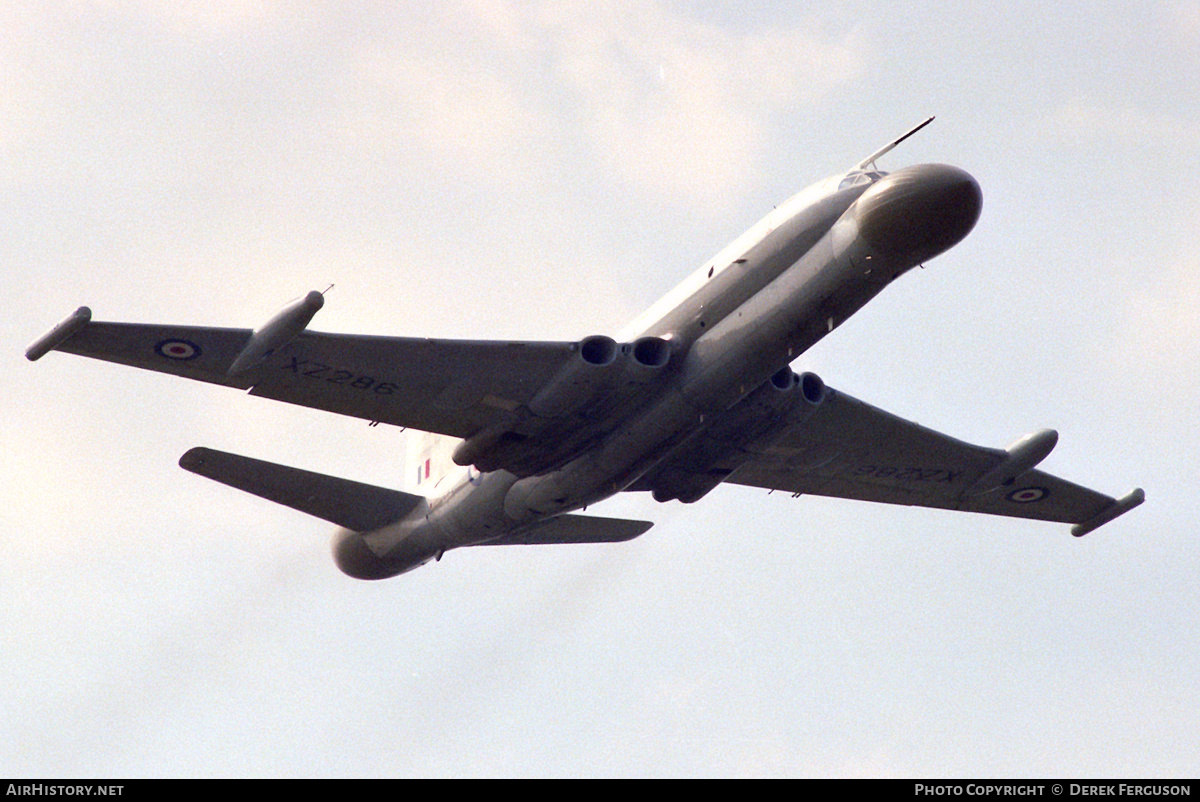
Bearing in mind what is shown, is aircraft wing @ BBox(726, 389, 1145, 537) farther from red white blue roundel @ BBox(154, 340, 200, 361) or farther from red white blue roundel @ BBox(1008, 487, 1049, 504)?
red white blue roundel @ BBox(154, 340, 200, 361)

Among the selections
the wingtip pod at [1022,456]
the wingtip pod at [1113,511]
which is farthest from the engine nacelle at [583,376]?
the wingtip pod at [1113,511]

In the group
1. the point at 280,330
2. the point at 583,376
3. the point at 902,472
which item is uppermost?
the point at 280,330

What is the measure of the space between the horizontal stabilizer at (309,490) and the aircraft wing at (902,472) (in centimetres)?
774

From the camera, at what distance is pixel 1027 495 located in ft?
126

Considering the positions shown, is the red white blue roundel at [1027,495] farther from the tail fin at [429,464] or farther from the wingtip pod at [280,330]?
the wingtip pod at [280,330]

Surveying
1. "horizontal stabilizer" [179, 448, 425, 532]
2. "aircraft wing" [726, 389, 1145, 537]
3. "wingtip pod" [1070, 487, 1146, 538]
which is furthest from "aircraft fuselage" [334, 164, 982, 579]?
"wingtip pod" [1070, 487, 1146, 538]

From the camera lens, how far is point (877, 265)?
91.6 ft

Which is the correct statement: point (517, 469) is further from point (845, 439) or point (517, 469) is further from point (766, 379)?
point (845, 439)

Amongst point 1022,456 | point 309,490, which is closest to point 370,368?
point 309,490

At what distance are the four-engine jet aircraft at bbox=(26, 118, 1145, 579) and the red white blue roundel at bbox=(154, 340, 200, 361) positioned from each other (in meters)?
0.02

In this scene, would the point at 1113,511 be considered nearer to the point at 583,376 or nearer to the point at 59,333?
the point at 583,376

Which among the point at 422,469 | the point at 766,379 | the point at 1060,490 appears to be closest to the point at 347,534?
the point at 422,469

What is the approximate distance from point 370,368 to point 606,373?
14.5ft

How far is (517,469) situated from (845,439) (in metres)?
8.17
